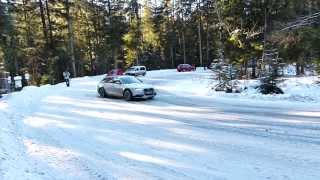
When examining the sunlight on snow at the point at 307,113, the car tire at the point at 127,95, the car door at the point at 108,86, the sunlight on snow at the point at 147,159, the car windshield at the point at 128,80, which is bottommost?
the sunlight on snow at the point at 147,159

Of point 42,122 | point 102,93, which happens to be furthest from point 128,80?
point 42,122

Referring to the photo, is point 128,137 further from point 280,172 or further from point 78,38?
point 78,38

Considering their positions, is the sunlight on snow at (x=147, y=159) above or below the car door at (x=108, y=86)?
below

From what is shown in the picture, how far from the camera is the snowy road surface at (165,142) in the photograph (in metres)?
9.07

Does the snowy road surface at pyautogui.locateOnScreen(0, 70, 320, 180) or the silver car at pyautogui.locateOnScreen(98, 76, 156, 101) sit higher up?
the silver car at pyautogui.locateOnScreen(98, 76, 156, 101)

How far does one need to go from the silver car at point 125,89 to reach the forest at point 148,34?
552cm

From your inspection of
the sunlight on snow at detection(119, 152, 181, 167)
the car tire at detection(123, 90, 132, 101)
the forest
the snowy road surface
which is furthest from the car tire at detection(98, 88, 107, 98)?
the sunlight on snow at detection(119, 152, 181, 167)

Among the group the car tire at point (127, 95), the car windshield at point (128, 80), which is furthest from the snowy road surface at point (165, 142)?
the car windshield at point (128, 80)

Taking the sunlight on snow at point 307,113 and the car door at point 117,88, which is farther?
the car door at point 117,88

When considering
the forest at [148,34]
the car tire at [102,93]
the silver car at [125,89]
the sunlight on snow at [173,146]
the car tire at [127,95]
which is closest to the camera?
the sunlight on snow at [173,146]

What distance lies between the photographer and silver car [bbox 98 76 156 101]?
24.2 m

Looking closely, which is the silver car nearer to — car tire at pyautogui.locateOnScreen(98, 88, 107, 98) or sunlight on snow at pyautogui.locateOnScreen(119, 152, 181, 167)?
car tire at pyautogui.locateOnScreen(98, 88, 107, 98)

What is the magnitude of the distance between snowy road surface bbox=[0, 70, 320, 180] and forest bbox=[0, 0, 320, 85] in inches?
298

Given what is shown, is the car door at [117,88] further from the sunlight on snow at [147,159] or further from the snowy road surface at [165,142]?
the sunlight on snow at [147,159]
